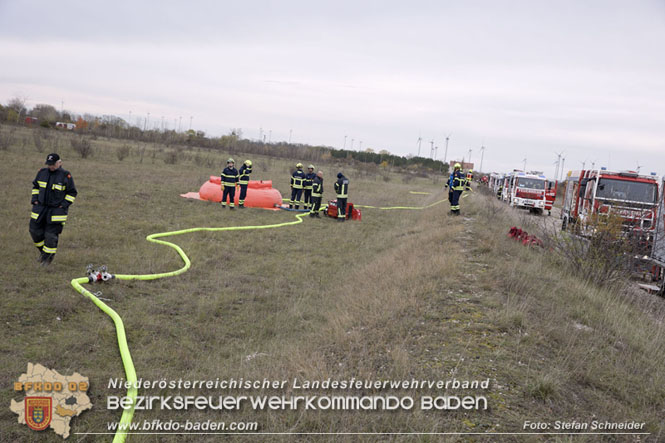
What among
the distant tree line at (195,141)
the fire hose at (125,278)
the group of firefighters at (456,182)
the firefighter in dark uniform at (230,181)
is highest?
the distant tree line at (195,141)

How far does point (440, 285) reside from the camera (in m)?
6.59

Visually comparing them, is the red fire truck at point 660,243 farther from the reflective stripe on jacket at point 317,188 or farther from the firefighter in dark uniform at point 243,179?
the firefighter in dark uniform at point 243,179

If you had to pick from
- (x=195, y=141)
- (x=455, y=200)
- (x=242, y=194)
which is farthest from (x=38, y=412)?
(x=195, y=141)

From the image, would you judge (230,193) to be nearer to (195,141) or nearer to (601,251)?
(601,251)

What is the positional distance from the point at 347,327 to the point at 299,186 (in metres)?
11.6

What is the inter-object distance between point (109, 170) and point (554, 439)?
2251cm

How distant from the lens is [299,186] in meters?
16.7

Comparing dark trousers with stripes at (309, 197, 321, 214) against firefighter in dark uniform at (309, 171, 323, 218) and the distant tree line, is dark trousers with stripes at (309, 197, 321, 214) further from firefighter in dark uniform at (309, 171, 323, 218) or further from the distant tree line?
the distant tree line

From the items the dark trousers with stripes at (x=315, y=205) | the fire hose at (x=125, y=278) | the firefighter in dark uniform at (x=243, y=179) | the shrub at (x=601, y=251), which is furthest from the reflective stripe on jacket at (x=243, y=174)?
the shrub at (x=601, y=251)

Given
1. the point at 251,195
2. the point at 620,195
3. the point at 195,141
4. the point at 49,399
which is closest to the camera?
the point at 49,399

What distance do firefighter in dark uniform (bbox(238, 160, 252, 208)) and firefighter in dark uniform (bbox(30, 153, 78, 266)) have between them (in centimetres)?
805

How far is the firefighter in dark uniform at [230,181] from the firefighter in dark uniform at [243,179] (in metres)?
0.31

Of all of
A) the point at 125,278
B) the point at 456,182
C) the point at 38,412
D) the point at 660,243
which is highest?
the point at 456,182

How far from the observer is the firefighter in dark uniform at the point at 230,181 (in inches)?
558
